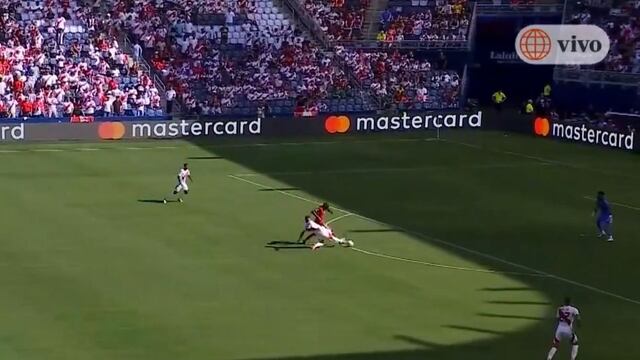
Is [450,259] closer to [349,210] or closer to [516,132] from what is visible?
[349,210]

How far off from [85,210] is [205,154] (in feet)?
51.7

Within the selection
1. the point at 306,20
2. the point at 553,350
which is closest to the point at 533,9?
the point at 306,20

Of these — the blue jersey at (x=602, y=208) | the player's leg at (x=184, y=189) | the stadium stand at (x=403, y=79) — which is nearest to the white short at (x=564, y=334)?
the blue jersey at (x=602, y=208)

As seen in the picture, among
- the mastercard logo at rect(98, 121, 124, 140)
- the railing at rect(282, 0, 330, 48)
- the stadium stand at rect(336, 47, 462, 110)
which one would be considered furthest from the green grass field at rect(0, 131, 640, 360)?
the railing at rect(282, 0, 330, 48)

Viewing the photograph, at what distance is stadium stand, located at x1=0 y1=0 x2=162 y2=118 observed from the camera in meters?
60.5

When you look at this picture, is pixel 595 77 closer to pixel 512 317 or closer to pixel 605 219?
pixel 605 219

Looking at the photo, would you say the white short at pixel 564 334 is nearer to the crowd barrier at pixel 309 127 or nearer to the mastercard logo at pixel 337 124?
the crowd barrier at pixel 309 127

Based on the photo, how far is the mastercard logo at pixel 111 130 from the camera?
198ft

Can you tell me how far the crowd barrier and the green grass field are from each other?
8.96 ft

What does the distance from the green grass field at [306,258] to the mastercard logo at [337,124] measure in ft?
28.0

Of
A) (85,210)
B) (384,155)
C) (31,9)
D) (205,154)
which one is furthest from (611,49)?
(85,210)

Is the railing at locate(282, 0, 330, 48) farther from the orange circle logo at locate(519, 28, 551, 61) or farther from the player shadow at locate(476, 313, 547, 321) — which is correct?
the player shadow at locate(476, 313, 547, 321)

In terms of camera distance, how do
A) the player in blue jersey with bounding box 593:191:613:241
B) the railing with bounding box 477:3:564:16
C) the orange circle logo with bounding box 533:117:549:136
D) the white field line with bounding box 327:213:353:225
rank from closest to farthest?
the player in blue jersey with bounding box 593:191:613:241 → the white field line with bounding box 327:213:353:225 → the orange circle logo with bounding box 533:117:549:136 → the railing with bounding box 477:3:564:16

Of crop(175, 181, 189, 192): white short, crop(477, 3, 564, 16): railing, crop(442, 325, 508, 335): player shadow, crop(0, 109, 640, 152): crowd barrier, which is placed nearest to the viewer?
crop(442, 325, 508, 335): player shadow
